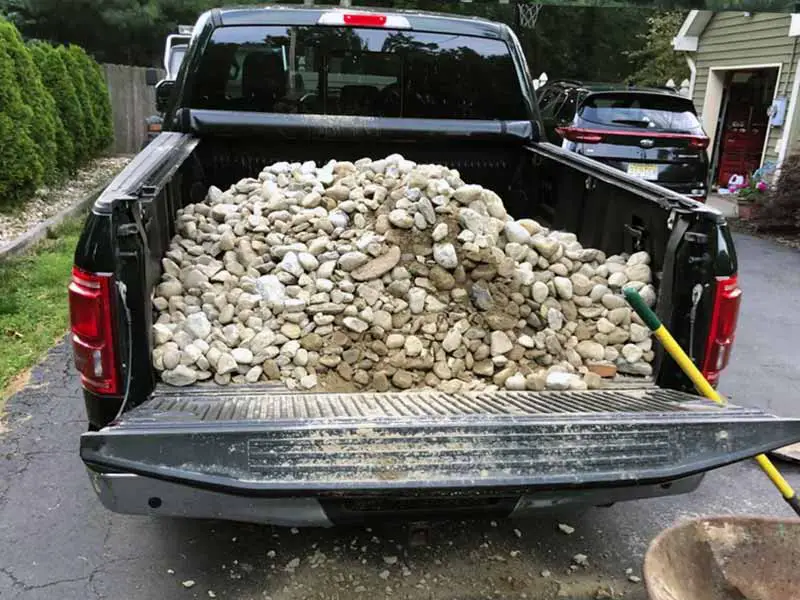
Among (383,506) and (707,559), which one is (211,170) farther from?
(707,559)

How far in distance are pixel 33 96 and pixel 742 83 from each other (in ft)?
41.9

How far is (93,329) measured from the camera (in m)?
→ 2.37

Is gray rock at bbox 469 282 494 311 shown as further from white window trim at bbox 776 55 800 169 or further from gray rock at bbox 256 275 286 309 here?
white window trim at bbox 776 55 800 169

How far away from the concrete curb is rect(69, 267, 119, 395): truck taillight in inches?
197

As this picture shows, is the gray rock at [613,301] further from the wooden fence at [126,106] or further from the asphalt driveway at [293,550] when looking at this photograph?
the wooden fence at [126,106]

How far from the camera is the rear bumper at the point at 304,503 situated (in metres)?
2.16

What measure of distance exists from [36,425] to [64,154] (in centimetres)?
744

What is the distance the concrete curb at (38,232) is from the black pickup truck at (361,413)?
356cm

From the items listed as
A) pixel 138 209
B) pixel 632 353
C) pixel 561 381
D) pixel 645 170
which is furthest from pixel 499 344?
pixel 645 170

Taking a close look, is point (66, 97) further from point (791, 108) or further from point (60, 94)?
point (791, 108)

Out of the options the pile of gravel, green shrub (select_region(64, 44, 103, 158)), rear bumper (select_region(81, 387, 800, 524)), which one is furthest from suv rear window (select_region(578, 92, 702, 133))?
green shrub (select_region(64, 44, 103, 158))

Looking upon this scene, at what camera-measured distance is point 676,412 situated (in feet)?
7.70

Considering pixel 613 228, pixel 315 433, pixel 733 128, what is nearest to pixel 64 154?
pixel 613 228

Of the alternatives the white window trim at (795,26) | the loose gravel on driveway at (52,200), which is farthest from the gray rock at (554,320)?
the white window trim at (795,26)
